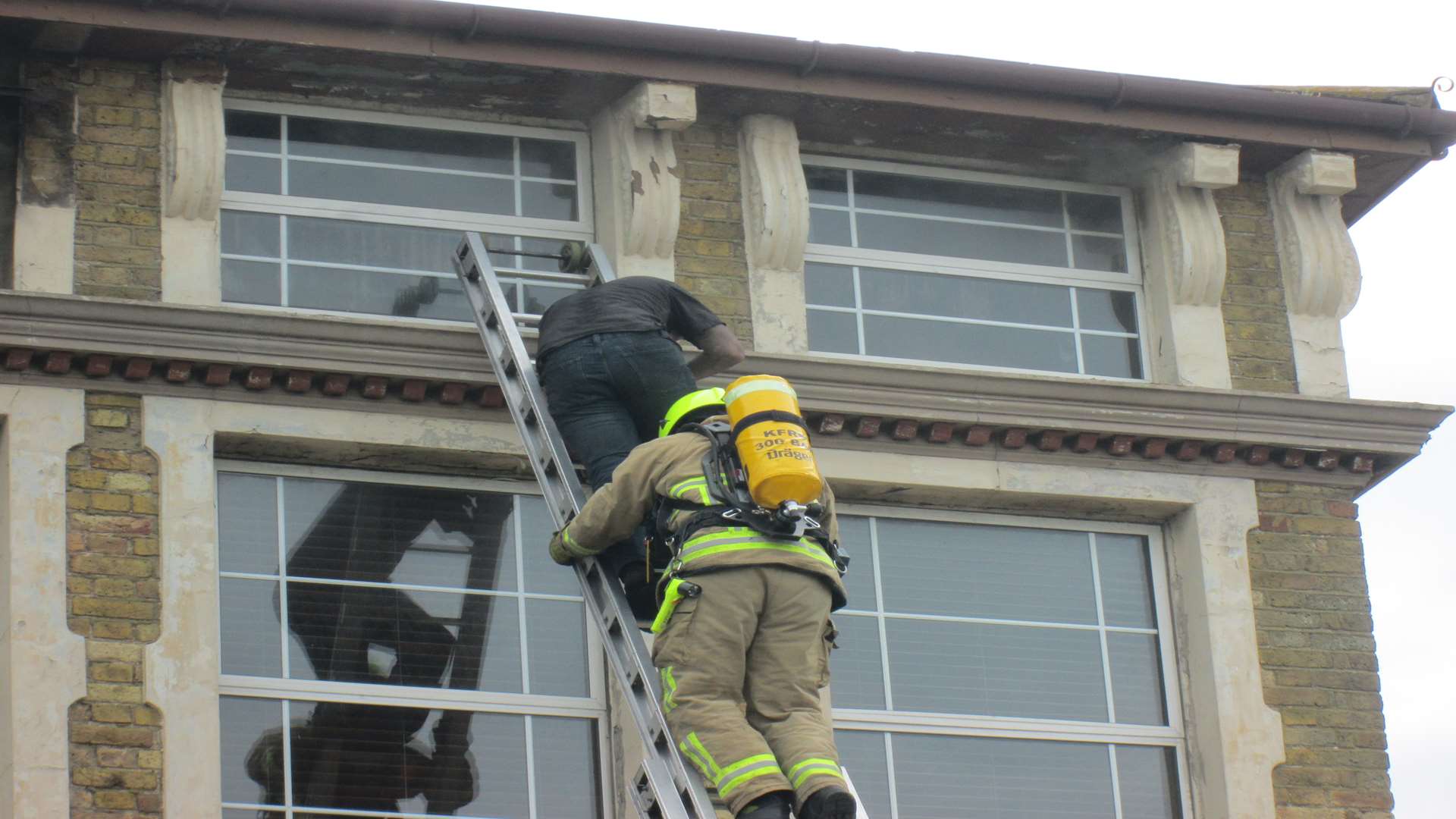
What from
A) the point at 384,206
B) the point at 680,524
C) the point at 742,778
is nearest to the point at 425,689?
the point at 384,206

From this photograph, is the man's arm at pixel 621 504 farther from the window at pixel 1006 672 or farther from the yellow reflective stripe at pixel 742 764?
the window at pixel 1006 672

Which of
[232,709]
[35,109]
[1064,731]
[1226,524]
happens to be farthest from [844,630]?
[35,109]

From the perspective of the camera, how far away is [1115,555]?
13.4 m

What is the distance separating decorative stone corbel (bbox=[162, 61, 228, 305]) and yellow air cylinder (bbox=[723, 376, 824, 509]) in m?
3.30

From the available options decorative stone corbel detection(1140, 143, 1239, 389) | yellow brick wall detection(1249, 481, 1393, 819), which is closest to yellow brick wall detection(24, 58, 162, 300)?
decorative stone corbel detection(1140, 143, 1239, 389)

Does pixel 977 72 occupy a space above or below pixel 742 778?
above

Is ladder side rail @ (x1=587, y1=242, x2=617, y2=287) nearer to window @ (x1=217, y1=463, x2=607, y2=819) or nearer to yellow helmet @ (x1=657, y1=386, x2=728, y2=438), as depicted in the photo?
window @ (x1=217, y1=463, x2=607, y2=819)

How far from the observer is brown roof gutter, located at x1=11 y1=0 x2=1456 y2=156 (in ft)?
40.3

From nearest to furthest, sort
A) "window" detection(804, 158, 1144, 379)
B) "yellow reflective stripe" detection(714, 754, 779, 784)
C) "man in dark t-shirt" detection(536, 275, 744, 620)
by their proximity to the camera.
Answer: "yellow reflective stripe" detection(714, 754, 779, 784) < "man in dark t-shirt" detection(536, 275, 744, 620) < "window" detection(804, 158, 1144, 379)

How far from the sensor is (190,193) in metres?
12.4

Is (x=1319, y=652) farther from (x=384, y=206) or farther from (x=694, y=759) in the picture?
(x=384, y=206)

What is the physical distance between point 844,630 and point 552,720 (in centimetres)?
139

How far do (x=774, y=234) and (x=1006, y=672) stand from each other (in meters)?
2.22

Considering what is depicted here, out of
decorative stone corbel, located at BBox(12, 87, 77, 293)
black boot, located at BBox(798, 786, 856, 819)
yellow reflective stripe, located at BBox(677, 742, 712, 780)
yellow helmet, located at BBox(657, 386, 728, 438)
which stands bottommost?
black boot, located at BBox(798, 786, 856, 819)
